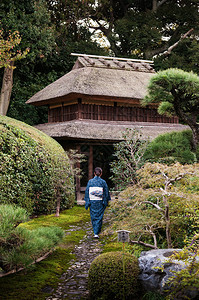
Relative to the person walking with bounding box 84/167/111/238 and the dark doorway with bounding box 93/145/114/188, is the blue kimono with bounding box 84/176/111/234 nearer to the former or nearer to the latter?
the person walking with bounding box 84/167/111/238

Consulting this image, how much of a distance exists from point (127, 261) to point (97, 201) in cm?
371

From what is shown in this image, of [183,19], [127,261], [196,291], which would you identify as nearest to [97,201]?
[127,261]

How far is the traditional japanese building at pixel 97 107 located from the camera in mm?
16609

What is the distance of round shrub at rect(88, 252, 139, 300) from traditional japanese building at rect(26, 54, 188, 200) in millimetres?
10687

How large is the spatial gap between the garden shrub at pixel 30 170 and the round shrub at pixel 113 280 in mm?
4660

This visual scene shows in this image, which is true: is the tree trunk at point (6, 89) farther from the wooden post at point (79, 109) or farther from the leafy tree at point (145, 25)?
the leafy tree at point (145, 25)

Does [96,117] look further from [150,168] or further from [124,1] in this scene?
[124,1]

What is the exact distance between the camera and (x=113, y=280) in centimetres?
500

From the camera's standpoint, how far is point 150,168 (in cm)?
655

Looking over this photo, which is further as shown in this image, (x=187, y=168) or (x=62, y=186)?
(x=62, y=186)

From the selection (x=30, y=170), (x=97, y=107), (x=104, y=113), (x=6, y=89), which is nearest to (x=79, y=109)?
(x=97, y=107)

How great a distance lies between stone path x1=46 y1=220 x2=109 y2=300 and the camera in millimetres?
5133

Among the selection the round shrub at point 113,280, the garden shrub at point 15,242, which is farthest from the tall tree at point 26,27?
the round shrub at point 113,280

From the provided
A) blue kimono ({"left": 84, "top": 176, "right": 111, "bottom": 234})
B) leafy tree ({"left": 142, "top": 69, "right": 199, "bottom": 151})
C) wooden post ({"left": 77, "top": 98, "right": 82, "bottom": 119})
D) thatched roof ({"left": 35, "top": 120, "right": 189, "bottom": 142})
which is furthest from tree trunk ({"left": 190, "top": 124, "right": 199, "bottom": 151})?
wooden post ({"left": 77, "top": 98, "right": 82, "bottom": 119})
